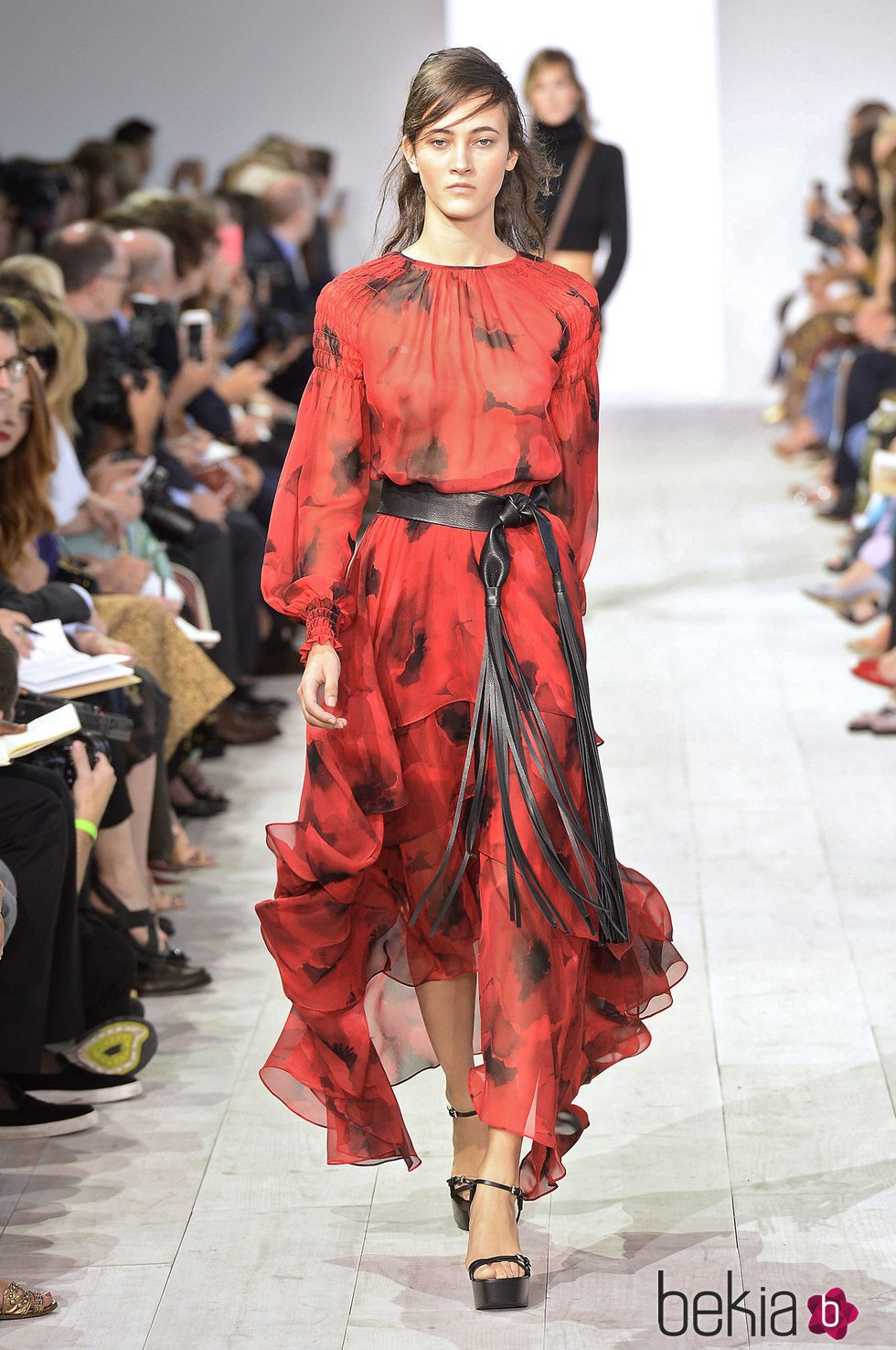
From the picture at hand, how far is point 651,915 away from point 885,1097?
58 cm

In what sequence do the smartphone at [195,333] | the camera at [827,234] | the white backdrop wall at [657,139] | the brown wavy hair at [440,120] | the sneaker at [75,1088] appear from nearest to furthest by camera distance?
1. the brown wavy hair at [440,120]
2. the sneaker at [75,1088]
3. the smartphone at [195,333]
4. the camera at [827,234]
5. the white backdrop wall at [657,139]

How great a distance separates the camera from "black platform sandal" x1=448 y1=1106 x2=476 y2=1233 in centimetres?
235

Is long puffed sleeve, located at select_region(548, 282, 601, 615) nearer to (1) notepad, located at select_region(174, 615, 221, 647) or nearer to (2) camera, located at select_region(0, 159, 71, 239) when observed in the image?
(1) notepad, located at select_region(174, 615, 221, 647)

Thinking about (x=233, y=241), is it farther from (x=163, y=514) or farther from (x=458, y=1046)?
(x=458, y=1046)

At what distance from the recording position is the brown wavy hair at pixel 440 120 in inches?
84.5

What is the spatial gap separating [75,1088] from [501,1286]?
2.85 feet

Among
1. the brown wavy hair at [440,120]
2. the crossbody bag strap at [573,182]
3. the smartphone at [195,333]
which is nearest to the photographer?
the brown wavy hair at [440,120]

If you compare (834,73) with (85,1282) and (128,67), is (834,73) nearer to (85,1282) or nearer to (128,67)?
(128,67)

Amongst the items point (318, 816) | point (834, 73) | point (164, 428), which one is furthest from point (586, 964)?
point (834, 73)

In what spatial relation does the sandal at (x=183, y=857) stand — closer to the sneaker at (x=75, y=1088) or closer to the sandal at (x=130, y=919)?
the sandal at (x=130, y=919)

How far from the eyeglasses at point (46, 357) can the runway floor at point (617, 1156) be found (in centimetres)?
102

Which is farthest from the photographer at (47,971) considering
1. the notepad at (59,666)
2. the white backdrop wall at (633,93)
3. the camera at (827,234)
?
the white backdrop wall at (633,93)

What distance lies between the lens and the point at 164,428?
4859 mm

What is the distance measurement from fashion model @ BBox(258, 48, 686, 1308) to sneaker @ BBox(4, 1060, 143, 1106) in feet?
1.85
